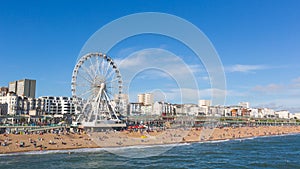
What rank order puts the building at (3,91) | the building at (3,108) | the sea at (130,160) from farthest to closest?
the building at (3,91)
the building at (3,108)
the sea at (130,160)

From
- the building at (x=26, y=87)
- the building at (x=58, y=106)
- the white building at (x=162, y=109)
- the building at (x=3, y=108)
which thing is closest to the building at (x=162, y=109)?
the white building at (x=162, y=109)

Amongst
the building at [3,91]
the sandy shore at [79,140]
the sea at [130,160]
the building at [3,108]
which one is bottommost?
the sea at [130,160]

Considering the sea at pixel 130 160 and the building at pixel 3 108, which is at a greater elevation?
the building at pixel 3 108

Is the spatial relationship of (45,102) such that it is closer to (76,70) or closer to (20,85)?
(20,85)

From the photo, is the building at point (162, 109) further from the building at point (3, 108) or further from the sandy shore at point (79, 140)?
the sandy shore at point (79, 140)

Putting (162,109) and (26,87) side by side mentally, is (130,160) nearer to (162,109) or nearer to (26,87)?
(26,87)

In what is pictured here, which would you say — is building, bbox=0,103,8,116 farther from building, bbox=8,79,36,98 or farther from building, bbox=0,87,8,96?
building, bbox=8,79,36,98

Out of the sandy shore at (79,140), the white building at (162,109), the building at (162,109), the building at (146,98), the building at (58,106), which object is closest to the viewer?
the sandy shore at (79,140)

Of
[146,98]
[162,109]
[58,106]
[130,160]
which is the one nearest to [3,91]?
[58,106]

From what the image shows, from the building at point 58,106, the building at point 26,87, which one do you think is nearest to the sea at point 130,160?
the building at point 58,106

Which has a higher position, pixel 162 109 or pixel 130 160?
pixel 162 109

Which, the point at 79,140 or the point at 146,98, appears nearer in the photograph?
the point at 79,140

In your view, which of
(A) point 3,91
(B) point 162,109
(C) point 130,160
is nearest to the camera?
(C) point 130,160

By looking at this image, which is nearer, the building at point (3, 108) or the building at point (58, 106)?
the building at point (3, 108)
